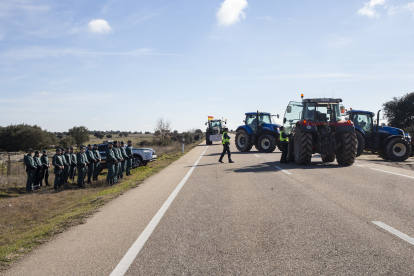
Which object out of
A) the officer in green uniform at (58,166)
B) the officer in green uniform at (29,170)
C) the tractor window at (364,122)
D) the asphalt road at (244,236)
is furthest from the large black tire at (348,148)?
the officer in green uniform at (29,170)

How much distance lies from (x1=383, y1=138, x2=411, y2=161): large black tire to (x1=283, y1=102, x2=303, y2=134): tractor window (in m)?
5.67

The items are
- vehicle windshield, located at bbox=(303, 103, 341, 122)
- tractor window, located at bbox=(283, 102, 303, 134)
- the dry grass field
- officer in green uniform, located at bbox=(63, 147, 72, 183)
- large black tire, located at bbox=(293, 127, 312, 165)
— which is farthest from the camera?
tractor window, located at bbox=(283, 102, 303, 134)

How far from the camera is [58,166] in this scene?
46.9 ft

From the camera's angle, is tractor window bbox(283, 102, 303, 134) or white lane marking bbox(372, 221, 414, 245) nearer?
white lane marking bbox(372, 221, 414, 245)

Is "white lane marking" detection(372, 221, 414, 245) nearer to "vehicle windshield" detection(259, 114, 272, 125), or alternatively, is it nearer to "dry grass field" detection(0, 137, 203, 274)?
"dry grass field" detection(0, 137, 203, 274)

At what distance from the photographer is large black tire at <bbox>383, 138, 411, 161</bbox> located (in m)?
17.9

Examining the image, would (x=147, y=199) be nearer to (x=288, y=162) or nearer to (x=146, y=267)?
(x=146, y=267)

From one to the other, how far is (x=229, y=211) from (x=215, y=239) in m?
1.82

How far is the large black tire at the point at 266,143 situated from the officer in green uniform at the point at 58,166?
14539 mm

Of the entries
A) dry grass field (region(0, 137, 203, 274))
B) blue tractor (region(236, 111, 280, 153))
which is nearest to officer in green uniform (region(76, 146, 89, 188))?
dry grass field (region(0, 137, 203, 274))

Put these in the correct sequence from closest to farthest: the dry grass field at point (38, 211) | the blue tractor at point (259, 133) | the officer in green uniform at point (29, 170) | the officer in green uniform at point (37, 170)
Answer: the dry grass field at point (38, 211)
the officer in green uniform at point (29, 170)
the officer in green uniform at point (37, 170)
the blue tractor at point (259, 133)

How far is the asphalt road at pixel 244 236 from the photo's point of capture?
3.96 metres

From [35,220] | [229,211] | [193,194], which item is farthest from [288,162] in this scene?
[35,220]

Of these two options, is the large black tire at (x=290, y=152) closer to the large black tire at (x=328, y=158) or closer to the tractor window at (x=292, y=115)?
the tractor window at (x=292, y=115)
